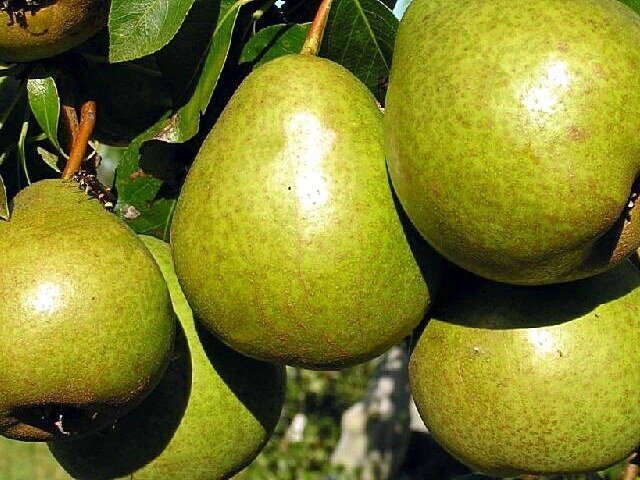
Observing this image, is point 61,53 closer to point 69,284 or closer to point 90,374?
point 69,284

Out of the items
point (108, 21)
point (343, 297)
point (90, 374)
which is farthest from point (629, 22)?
point (90, 374)

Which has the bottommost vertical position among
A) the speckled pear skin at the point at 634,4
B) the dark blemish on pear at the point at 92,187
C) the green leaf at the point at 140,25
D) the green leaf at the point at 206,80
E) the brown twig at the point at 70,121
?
the dark blemish on pear at the point at 92,187

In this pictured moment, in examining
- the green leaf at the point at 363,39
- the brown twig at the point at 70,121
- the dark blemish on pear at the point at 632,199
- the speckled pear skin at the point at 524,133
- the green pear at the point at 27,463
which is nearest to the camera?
the speckled pear skin at the point at 524,133

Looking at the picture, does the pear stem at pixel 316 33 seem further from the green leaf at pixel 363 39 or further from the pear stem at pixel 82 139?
the pear stem at pixel 82 139

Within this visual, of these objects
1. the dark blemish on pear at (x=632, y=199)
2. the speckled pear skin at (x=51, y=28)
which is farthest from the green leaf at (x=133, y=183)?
the dark blemish on pear at (x=632, y=199)

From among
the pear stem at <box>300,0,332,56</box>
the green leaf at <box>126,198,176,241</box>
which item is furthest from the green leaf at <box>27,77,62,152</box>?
the pear stem at <box>300,0,332,56</box>

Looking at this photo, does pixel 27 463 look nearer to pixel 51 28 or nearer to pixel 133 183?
pixel 133 183

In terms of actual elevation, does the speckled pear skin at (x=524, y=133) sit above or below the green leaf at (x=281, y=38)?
above
